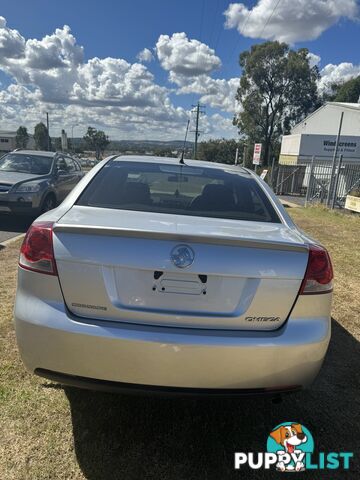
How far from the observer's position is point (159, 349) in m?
2.04

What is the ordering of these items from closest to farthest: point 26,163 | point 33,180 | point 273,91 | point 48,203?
point 33,180 < point 48,203 < point 26,163 < point 273,91

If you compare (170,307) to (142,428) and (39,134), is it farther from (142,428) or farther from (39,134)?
(39,134)

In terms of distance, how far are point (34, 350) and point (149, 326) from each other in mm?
651

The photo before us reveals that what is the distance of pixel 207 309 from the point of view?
2.10 meters

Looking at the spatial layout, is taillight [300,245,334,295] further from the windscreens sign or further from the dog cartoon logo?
the windscreens sign

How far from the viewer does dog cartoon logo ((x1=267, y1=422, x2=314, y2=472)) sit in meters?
2.36

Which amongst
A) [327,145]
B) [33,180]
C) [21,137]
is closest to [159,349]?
[33,180]

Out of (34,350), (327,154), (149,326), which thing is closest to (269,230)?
(149,326)

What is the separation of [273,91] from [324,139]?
963 inches

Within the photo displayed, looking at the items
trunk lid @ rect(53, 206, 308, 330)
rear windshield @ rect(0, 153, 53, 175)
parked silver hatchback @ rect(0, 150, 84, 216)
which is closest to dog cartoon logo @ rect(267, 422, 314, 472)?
trunk lid @ rect(53, 206, 308, 330)

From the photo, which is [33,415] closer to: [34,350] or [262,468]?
[34,350]

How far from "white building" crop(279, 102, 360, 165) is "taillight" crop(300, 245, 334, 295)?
84.4ft

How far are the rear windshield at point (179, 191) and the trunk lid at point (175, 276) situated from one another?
0.58m

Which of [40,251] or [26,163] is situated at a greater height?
[40,251]
